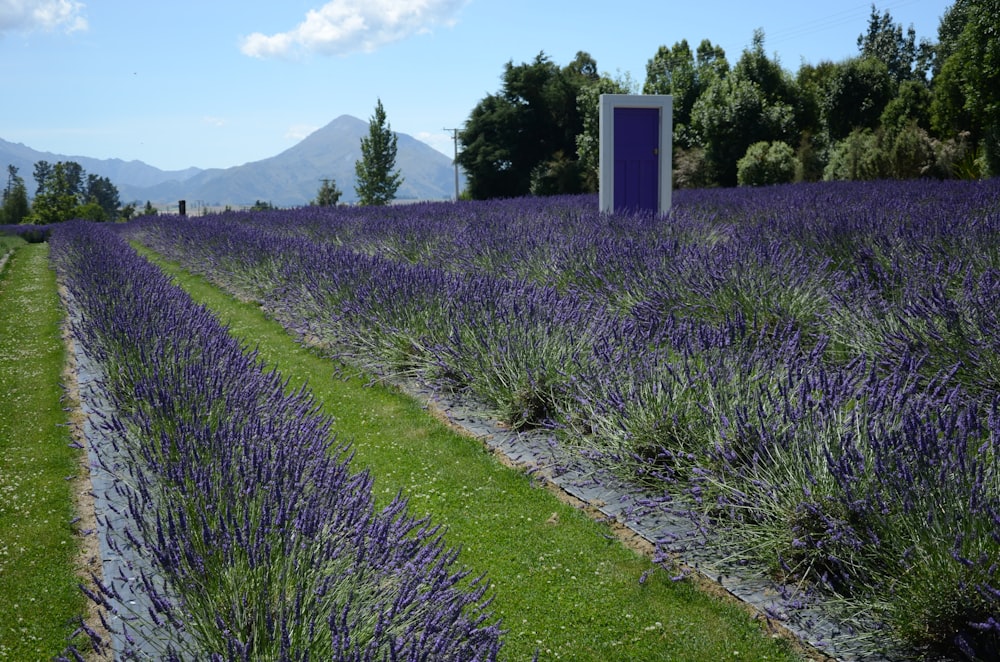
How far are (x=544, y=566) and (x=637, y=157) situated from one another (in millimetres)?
9422

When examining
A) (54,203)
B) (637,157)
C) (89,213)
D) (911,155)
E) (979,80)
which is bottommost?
(89,213)

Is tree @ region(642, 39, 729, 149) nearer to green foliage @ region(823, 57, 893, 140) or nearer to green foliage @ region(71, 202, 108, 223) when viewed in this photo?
green foliage @ region(823, 57, 893, 140)

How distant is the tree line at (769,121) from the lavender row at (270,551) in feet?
56.1

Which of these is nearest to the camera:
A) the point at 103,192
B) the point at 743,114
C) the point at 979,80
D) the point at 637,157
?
the point at 637,157

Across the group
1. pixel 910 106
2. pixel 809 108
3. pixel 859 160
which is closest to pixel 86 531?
pixel 859 160

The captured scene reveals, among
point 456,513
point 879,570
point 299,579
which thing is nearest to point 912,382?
point 879,570

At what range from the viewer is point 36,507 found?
3.49 metres

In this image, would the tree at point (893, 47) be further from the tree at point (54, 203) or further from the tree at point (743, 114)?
the tree at point (54, 203)

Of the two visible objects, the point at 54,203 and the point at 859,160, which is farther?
the point at 54,203

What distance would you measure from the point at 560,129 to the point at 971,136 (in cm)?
1622

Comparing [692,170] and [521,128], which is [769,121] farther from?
[521,128]

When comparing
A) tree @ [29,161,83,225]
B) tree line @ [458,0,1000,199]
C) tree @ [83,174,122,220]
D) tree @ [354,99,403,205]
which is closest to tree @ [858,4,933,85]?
tree line @ [458,0,1000,199]

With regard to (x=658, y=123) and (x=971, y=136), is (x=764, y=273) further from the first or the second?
(x=971, y=136)

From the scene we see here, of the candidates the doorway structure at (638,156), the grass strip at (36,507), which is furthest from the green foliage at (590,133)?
the grass strip at (36,507)
